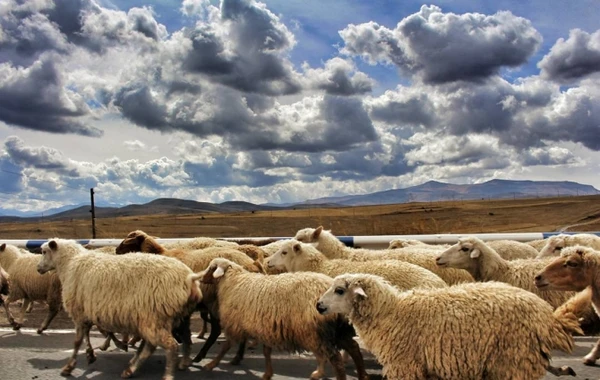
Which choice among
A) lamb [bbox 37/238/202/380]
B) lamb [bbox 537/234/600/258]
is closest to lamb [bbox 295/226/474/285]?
lamb [bbox 537/234/600/258]

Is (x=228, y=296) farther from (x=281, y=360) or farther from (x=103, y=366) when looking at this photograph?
(x=103, y=366)

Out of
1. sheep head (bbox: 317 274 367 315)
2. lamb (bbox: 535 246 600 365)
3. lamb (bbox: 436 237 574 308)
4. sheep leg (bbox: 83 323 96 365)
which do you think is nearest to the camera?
sheep head (bbox: 317 274 367 315)

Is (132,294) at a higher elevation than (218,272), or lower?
lower

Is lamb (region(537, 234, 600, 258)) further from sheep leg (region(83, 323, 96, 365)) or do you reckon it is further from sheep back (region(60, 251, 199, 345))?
sheep leg (region(83, 323, 96, 365))

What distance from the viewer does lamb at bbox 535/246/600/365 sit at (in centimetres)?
667

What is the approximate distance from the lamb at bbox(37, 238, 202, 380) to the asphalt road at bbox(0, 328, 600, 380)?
25cm

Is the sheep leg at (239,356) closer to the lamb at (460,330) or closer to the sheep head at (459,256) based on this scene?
the lamb at (460,330)

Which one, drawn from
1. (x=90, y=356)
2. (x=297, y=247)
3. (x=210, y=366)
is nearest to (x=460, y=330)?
(x=210, y=366)

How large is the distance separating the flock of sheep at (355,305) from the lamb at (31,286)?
13 centimetres

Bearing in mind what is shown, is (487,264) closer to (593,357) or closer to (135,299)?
(593,357)

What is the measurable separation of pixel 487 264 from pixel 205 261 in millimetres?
4665

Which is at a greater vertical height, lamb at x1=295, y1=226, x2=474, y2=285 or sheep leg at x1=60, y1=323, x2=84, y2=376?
lamb at x1=295, y1=226, x2=474, y2=285

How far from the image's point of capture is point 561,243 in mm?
9578

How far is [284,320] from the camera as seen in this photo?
22.1 ft
